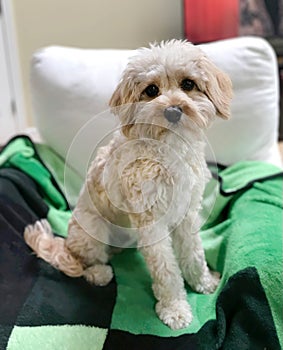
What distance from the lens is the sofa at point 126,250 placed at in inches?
43.9

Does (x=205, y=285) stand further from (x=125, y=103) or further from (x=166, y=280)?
(x=125, y=103)

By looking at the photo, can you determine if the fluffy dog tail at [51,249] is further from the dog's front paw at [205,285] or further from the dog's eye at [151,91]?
the dog's eye at [151,91]

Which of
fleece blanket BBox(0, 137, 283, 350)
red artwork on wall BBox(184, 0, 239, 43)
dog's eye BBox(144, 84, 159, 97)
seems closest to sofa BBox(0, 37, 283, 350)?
fleece blanket BBox(0, 137, 283, 350)

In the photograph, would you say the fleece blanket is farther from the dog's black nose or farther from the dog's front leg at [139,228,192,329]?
the dog's black nose

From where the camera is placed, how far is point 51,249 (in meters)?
1.39

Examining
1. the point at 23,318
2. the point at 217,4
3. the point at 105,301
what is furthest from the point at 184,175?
the point at 217,4

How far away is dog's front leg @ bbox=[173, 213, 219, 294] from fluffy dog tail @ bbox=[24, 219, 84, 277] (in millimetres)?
279

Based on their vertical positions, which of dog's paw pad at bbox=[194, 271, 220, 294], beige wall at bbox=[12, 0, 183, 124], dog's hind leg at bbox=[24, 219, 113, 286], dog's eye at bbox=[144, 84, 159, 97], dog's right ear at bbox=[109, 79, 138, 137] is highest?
dog's eye at bbox=[144, 84, 159, 97]

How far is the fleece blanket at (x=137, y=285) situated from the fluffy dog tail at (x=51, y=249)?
0.06 ft

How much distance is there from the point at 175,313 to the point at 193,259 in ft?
0.49

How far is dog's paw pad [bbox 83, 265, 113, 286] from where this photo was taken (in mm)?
1326

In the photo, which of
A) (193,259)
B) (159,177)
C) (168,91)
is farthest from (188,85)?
(193,259)

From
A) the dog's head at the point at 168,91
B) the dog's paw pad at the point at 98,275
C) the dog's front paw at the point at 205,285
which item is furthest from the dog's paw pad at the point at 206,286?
the dog's head at the point at 168,91

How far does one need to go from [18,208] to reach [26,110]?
145cm
